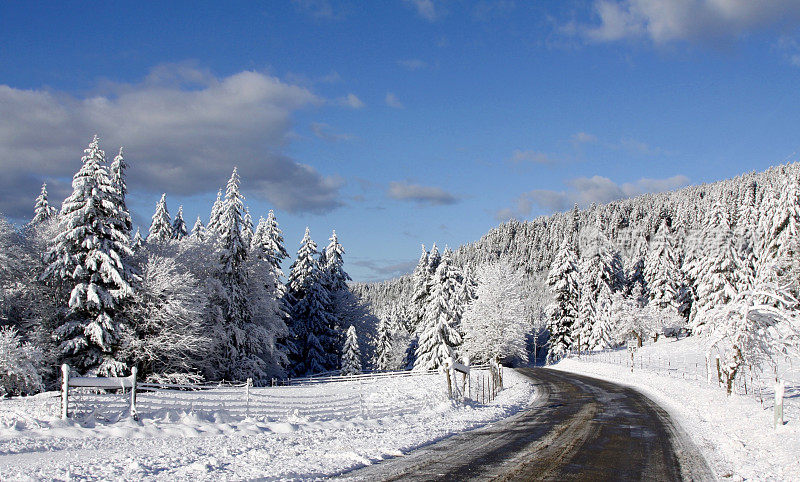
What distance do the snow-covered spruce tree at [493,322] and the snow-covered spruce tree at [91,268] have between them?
110 feet

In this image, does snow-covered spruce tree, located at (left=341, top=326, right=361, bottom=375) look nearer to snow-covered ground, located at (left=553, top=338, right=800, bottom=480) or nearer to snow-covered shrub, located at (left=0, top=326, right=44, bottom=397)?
snow-covered ground, located at (left=553, top=338, right=800, bottom=480)

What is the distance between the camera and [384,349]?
80.6m

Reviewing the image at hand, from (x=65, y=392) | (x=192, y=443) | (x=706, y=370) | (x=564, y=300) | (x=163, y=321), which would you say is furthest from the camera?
(x=564, y=300)

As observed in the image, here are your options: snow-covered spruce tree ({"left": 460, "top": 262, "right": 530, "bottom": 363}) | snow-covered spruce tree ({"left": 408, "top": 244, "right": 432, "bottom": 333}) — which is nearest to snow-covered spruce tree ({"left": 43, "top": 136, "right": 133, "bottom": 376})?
snow-covered spruce tree ({"left": 460, "top": 262, "right": 530, "bottom": 363})

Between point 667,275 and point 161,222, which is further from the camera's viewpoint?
point 667,275

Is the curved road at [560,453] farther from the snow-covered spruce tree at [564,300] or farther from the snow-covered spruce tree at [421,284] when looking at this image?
the snow-covered spruce tree at [564,300]

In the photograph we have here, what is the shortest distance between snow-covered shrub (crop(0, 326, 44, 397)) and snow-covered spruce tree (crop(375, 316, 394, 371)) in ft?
196

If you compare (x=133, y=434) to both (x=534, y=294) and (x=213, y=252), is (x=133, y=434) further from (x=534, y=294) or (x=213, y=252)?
(x=534, y=294)

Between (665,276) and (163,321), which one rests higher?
(665,276)

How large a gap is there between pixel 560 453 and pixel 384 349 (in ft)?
234

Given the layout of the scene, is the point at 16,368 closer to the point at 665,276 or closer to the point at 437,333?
the point at 437,333

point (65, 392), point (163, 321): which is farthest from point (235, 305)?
point (65, 392)

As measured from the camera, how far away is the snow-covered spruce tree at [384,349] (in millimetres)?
78938

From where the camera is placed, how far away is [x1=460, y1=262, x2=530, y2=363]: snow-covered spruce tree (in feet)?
173
